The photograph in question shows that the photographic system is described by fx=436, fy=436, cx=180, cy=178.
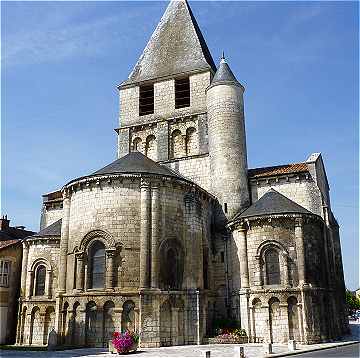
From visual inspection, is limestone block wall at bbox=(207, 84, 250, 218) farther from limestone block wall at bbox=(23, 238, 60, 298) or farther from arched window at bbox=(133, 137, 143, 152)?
limestone block wall at bbox=(23, 238, 60, 298)

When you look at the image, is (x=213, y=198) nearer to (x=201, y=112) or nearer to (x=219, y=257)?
(x=219, y=257)

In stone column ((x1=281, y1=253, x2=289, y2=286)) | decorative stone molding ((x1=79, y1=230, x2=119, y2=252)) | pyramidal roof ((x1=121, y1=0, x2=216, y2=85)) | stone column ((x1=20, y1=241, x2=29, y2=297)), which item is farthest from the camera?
pyramidal roof ((x1=121, y1=0, x2=216, y2=85))

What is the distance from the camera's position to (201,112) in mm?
29359

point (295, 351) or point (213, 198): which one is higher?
point (213, 198)

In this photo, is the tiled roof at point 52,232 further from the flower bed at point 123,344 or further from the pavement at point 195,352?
the flower bed at point 123,344

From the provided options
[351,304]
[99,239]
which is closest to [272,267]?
[99,239]

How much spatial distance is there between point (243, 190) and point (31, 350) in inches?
559

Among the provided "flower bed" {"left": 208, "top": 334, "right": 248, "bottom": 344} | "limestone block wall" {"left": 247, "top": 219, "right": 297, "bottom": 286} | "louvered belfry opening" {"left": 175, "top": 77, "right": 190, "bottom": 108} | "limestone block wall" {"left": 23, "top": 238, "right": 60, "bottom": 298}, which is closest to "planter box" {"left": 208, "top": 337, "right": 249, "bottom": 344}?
"flower bed" {"left": 208, "top": 334, "right": 248, "bottom": 344}

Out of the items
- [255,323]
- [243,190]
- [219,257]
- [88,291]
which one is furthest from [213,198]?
[88,291]

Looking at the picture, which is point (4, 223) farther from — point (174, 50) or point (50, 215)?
point (174, 50)

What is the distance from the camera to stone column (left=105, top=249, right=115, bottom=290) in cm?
1914

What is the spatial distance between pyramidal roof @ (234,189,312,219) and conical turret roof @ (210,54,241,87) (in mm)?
8576

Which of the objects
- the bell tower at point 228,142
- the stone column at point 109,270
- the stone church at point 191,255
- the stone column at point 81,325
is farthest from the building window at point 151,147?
the stone column at point 81,325

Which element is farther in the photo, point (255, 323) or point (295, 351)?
point (255, 323)
